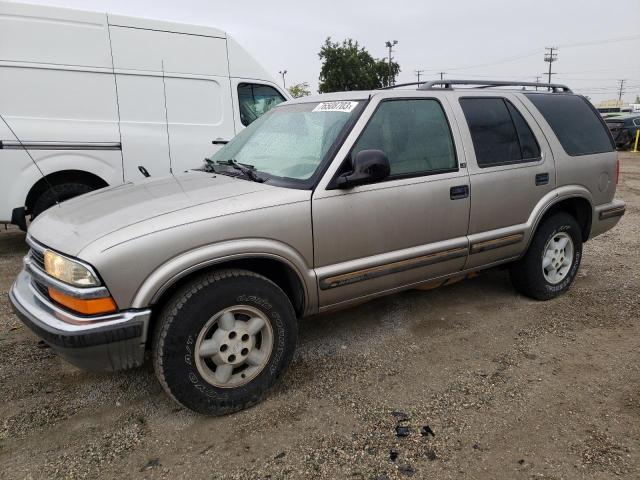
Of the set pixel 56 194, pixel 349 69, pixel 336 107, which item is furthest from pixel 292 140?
pixel 349 69

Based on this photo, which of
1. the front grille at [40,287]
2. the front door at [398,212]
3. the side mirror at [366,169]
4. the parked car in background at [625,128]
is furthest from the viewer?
the parked car in background at [625,128]

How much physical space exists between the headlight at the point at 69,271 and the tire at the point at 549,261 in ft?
10.8

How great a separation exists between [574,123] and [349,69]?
39370mm

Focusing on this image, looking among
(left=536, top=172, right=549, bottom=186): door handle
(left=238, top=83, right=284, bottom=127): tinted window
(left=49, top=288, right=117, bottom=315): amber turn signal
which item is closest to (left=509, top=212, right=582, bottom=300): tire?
(left=536, top=172, right=549, bottom=186): door handle

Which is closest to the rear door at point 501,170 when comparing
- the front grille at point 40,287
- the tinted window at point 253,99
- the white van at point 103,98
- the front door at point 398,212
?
the front door at point 398,212

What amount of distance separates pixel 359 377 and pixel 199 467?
1.13 m

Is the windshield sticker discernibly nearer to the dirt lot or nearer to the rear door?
the rear door

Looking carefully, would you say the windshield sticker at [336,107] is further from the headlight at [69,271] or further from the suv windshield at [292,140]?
the headlight at [69,271]

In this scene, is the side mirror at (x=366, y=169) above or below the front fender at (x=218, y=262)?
above

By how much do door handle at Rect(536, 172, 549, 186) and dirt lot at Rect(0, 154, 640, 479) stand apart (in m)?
1.07

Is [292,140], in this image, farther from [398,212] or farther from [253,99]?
[253,99]

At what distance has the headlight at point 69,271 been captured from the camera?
7.20 ft

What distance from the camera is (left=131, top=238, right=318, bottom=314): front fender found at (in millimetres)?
2279

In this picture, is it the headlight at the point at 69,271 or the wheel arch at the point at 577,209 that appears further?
the wheel arch at the point at 577,209
